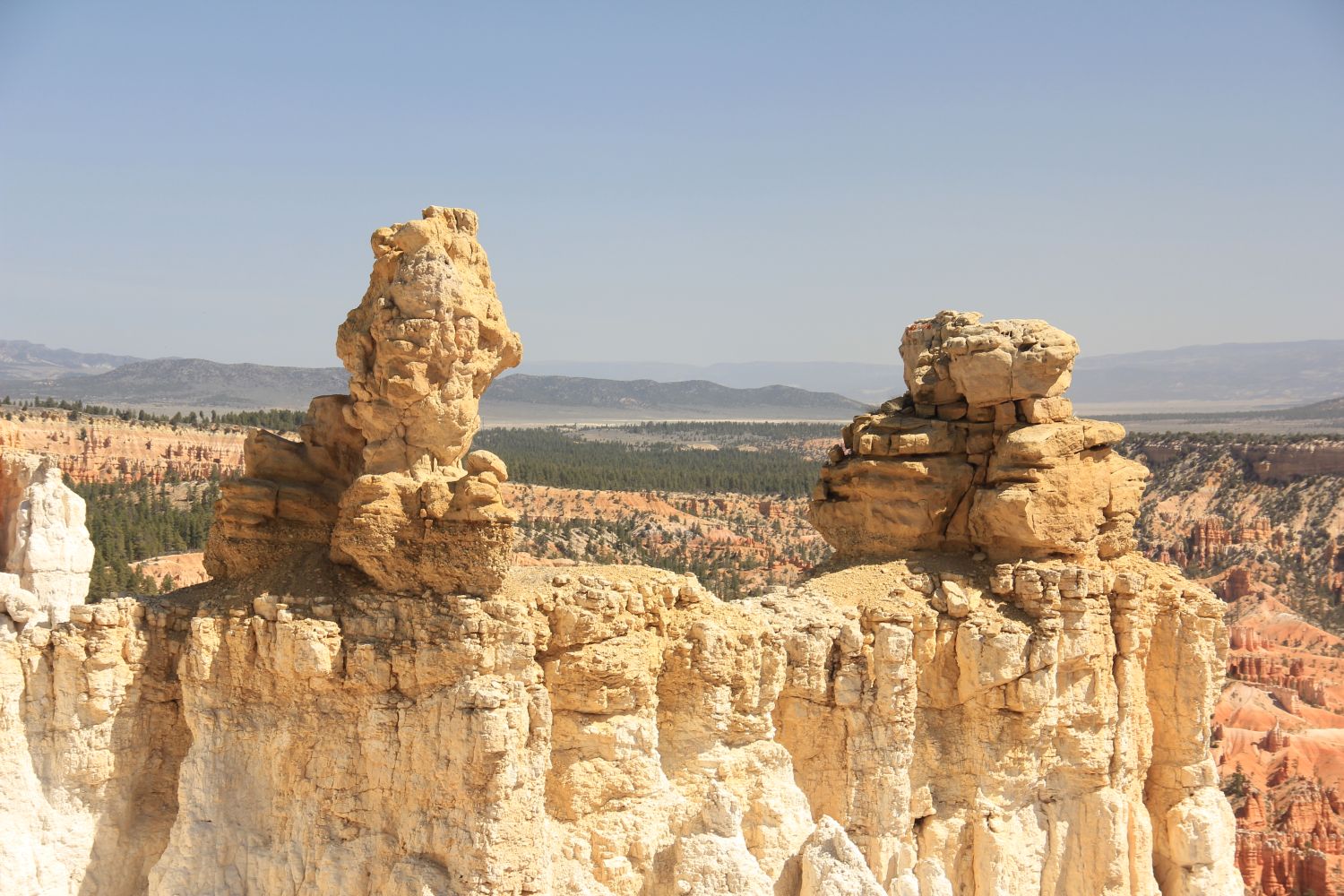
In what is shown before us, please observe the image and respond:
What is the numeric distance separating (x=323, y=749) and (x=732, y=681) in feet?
17.9

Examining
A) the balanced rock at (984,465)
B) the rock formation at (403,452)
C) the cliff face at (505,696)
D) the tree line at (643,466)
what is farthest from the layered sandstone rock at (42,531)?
the tree line at (643,466)

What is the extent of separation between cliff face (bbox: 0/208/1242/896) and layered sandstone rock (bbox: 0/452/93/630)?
351 cm

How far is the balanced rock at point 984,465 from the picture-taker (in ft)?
70.3

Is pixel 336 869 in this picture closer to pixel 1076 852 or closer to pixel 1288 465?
pixel 1076 852

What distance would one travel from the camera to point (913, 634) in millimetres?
19984

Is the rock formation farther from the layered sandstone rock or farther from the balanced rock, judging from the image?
the balanced rock

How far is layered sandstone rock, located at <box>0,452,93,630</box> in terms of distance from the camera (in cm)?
1806

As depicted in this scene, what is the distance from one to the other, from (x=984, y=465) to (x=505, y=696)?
35.9 ft

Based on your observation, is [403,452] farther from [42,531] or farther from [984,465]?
[984,465]

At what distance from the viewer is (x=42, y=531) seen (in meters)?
18.2

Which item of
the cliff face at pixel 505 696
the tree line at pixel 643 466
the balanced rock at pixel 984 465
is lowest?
the tree line at pixel 643 466

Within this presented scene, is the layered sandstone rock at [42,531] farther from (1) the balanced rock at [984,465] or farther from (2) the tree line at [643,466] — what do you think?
(2) the tree line at [643,466]

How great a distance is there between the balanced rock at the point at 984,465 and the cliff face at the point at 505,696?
0.09m

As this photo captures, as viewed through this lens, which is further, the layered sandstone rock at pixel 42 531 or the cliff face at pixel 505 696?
the layered sandstone rock at pixel 42 531
